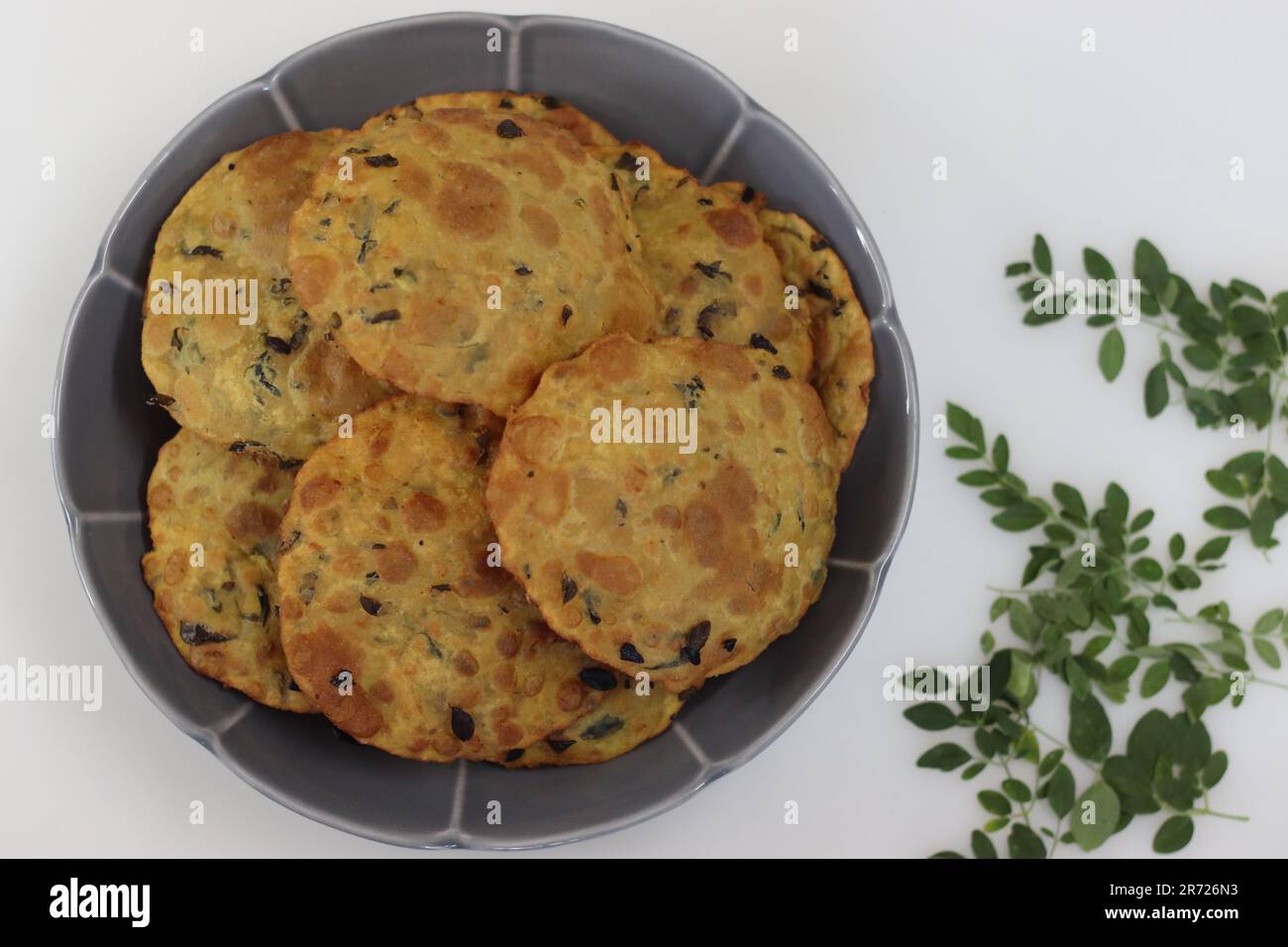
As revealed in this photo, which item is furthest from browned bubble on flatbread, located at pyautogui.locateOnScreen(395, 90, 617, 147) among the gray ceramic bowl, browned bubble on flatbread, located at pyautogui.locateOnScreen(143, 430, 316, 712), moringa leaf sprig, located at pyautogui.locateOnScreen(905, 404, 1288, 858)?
moringa leaf sprig, located at pyautogui.locateOnScreen(905, 404, 1288, 858)

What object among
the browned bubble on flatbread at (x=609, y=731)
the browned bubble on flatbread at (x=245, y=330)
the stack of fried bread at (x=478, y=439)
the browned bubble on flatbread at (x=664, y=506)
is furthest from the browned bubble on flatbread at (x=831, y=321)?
the browned bubble on flatbread at (x=245, y=330)

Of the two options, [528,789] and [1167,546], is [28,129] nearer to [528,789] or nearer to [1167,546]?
[528,789]

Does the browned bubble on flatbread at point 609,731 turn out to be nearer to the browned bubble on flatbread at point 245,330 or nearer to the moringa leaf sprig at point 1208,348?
the browned bubble on flatbread at point 245,330

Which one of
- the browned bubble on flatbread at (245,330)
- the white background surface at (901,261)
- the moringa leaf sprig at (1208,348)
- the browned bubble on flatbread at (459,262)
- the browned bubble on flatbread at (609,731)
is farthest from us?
the moringa leaf sprig at (1208,348)

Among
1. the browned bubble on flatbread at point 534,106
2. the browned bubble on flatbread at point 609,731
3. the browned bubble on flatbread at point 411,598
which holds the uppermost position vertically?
the browned bubble on flatbread at point 534,106

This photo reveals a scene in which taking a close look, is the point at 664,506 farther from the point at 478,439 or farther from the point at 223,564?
the point at 223,564

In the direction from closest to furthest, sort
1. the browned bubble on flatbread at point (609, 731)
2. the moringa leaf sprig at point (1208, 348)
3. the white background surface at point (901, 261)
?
the browned bubble on flatbread at point (609, 731) → the white background surface at point (901, 261) → the moringa leaf sprig at point (1208, 348)

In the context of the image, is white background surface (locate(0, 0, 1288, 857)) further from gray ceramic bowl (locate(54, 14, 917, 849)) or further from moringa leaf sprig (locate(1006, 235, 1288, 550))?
gray ceramic bowl (locate(54, 14, 917, 849))

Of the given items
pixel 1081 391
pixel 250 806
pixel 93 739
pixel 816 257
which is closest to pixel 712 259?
pixel 816 257
